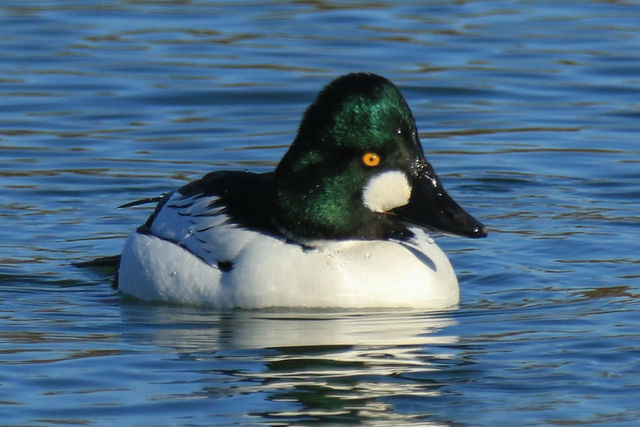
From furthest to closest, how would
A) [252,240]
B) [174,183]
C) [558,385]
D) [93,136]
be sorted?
[93,136]
[174,183]
[252,240]
[558,385]

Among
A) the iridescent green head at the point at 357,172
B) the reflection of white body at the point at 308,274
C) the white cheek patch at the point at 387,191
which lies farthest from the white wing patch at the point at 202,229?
the white cheek patch at the point at 387,191

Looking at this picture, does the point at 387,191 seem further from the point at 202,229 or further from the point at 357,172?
the point at 202,229

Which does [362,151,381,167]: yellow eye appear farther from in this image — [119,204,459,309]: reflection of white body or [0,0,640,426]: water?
[0,0,640,426]: water

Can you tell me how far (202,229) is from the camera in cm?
929

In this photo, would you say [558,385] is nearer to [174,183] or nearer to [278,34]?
[174,183]

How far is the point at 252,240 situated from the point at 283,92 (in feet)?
20.6

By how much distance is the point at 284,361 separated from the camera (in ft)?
26.3

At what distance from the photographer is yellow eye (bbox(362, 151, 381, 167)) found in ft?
29.1

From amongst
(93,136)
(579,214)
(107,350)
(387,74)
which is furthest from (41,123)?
(107,350)

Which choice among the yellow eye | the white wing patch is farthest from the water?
the yellow eye

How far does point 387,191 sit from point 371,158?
21 centimetres

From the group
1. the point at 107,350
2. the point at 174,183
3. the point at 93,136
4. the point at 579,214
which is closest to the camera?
the point at 107,350

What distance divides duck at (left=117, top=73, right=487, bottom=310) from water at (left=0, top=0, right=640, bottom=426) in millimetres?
148

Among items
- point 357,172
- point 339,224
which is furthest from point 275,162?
point 357,172
